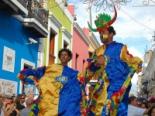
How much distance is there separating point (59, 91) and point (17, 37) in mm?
8621

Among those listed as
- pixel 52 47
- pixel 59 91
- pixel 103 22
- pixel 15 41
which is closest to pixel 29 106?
pixel 59 91

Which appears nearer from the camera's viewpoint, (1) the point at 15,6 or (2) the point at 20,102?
(2) the point at 20,102

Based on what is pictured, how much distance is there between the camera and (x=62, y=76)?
24.6 feet

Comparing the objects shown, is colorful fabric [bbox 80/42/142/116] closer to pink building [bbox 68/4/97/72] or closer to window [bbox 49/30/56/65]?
window [bbox 49/30/56/65]

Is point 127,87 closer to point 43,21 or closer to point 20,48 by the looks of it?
point 20,48

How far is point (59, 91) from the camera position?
7422mm

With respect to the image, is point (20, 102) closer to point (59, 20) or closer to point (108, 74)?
point (108, 74)

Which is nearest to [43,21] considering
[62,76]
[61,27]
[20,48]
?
[20,48]

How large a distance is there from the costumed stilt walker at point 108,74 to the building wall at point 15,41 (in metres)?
7.51

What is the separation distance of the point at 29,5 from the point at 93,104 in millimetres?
9981

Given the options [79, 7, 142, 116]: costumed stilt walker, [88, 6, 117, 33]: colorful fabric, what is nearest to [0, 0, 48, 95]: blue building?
[88, 6, 117, 33]: colorful fabric

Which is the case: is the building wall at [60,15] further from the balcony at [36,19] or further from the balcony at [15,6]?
the balcony at [15,6]

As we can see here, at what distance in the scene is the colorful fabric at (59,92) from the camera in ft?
23.9

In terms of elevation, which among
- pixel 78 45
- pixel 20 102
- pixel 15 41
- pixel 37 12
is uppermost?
pixel 78 45
